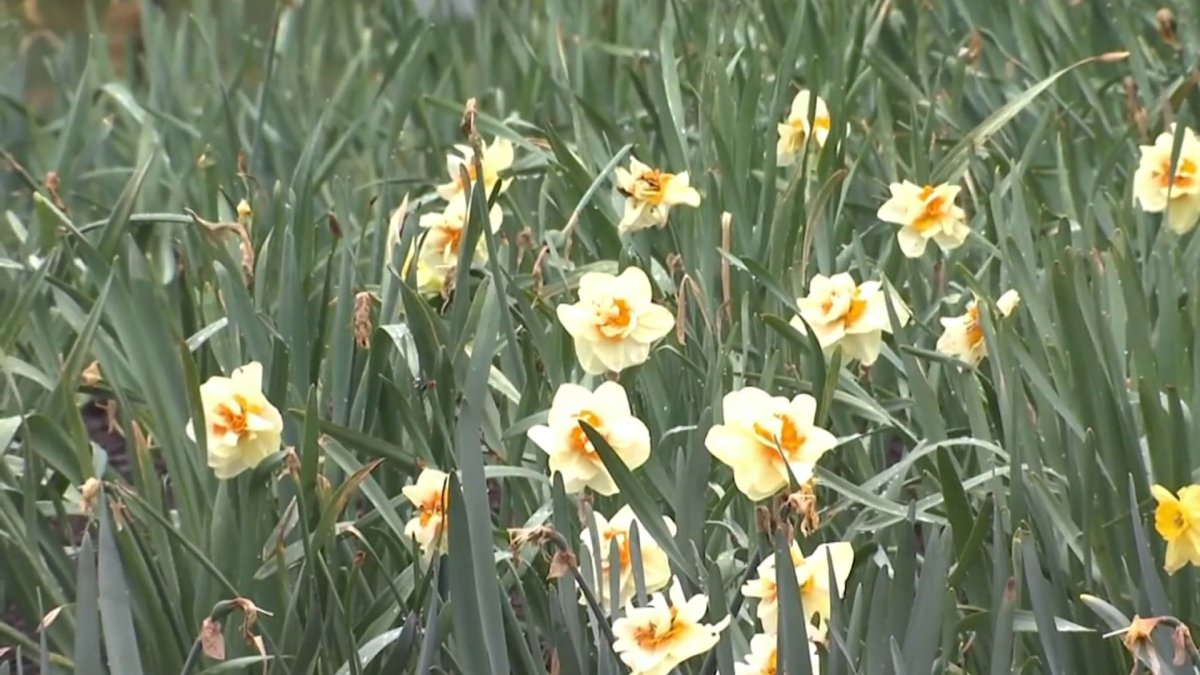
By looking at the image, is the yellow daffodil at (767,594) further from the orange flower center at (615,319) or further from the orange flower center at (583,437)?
the orange flower center at (615,319)

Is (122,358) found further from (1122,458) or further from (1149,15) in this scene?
(1149,15)

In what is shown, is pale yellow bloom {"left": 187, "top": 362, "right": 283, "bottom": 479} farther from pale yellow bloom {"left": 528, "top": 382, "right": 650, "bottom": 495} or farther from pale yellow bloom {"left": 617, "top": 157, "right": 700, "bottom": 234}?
pale yellow bloom {"left": 617, "top": 157, "right": 700, "bottom": 234}

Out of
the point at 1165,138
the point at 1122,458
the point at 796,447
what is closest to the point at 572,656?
the point at 796,447

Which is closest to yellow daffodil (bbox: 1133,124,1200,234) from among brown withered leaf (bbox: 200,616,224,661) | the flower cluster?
the flower cluster

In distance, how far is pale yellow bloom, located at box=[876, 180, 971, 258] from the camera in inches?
71.6

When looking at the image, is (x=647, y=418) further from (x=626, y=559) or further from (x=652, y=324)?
(x=626, y=559)

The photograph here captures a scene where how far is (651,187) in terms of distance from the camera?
1814 mm

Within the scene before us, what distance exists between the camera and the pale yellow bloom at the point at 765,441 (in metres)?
1.29

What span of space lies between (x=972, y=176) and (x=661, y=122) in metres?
0.46

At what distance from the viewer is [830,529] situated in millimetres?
1632

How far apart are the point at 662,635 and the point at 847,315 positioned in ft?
1.44

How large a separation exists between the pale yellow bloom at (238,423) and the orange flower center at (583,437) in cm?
27

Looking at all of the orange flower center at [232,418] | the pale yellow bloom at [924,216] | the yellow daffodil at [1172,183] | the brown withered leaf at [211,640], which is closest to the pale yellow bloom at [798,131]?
the pale yellow bloom at [924,216]

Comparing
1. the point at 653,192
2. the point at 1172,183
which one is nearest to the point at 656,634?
the point at 653,192
